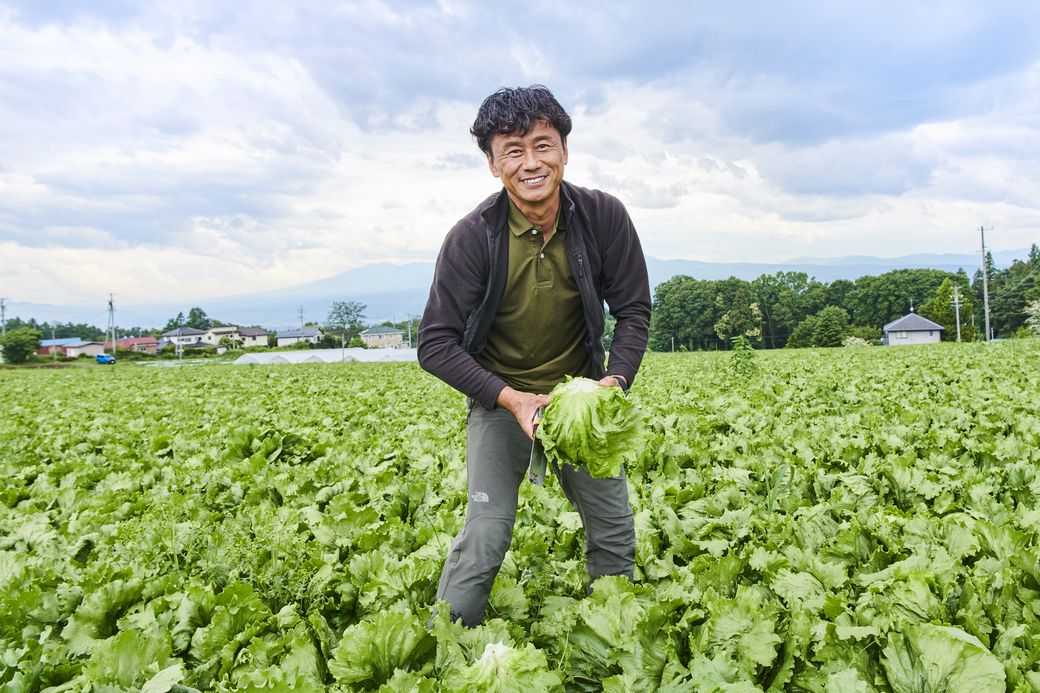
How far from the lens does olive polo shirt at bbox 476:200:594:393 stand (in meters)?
3.04

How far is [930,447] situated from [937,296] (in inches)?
3509

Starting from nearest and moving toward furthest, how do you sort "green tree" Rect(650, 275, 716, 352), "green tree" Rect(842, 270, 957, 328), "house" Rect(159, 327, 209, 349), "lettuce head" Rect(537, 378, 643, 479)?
"lettuce head" Rect(537, 378, 643, 479) < "green tree" Rect(650, 275, 716, 352) < "green tree" Rect(842, 270, 957, 328) < "house" Rect(159, 327, 209, 349)

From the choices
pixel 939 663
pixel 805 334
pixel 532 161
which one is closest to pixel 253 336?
pixel 805 334

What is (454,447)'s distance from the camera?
7.80 metres

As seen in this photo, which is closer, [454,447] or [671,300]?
[454,447]

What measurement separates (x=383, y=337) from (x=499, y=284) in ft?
448

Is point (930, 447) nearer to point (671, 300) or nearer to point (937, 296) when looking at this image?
point (671, 300)

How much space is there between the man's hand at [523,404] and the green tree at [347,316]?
105620mm

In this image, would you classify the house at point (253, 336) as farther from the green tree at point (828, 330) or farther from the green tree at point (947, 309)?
the green tree at point (947, 309)

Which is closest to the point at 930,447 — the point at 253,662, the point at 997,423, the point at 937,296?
the point at 997,423

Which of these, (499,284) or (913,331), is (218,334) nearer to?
(913,331)

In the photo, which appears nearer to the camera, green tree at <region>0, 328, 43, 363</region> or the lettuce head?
the lettuce head

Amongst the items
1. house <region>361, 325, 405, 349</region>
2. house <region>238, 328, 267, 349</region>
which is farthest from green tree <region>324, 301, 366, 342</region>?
house <region>238, 328, 267, 349</region>

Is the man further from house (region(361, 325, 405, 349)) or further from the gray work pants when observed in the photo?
house (region(361, 325, 405, 349))
